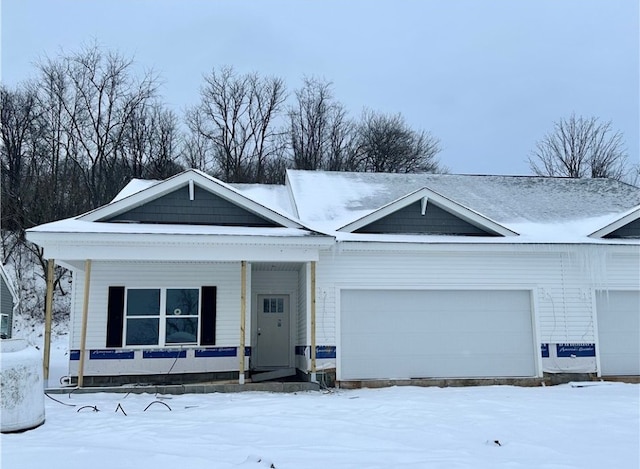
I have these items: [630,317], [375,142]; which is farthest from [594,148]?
[630,317]

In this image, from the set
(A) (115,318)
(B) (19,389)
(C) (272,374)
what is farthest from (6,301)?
(B) (19,389)

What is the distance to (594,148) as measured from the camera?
35.7 m

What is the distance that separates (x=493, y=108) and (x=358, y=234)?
67542 millimetres

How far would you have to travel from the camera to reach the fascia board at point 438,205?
39.0 feet

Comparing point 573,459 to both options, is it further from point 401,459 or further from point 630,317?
point 630,317

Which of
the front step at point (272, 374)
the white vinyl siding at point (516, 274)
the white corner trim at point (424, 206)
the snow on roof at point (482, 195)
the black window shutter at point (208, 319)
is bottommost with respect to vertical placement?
the front step at point (272, 374)

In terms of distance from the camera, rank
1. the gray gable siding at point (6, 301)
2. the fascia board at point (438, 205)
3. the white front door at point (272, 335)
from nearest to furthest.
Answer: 1. the fascia board at point (438, 205)
2. the white front door at point (272, 335)
3. the gray gable siding at point (6, 301)

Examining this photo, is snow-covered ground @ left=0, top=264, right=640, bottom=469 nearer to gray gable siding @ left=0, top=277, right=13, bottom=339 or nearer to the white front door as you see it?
the white front door

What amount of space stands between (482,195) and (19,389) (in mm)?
12576

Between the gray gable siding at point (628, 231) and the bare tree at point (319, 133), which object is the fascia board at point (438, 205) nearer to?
the gray gable siding at point (628, 231)

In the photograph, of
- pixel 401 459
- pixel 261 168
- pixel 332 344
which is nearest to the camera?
pixel 401 459

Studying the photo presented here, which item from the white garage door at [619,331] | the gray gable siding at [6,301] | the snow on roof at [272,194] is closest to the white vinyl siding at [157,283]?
the snow on roof at [272,194]

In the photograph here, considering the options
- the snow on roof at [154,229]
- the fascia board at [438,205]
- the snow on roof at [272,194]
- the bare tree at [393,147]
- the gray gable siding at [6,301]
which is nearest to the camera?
the snow on roof at [154,229]

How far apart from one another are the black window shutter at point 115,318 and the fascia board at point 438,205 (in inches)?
201
